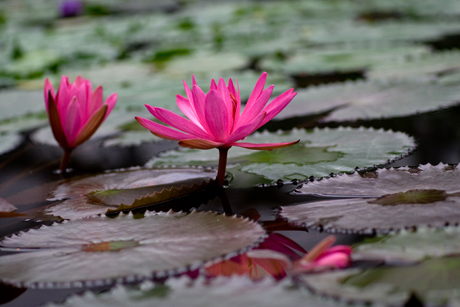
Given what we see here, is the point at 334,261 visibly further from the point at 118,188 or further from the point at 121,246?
the point at 118,188

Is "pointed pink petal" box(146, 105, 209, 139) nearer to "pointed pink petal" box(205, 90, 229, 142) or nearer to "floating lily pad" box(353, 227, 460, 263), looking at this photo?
"pointed pink petal" box(205, 90, 229, 142)

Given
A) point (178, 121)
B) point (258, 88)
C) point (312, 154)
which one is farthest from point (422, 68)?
point (178, 121)

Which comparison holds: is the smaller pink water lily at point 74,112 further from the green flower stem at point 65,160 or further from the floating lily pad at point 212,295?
the floating lily pad at point 212,295

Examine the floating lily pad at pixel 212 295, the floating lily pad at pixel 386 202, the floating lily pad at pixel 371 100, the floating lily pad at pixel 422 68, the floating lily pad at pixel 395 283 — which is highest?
the floating lily pad at pixel 422 68

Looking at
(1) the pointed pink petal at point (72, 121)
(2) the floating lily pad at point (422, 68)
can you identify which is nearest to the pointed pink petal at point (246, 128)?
(1) the pointed pink petal at point (72, 121)

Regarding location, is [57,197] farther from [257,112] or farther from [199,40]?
[199,40]

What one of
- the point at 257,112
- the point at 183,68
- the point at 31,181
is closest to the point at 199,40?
the point at 183,68

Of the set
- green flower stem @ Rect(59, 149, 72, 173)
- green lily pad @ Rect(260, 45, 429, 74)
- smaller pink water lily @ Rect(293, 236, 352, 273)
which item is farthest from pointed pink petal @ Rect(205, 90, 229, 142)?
green lily pad @ Rect(260, 45, 429, 74)
